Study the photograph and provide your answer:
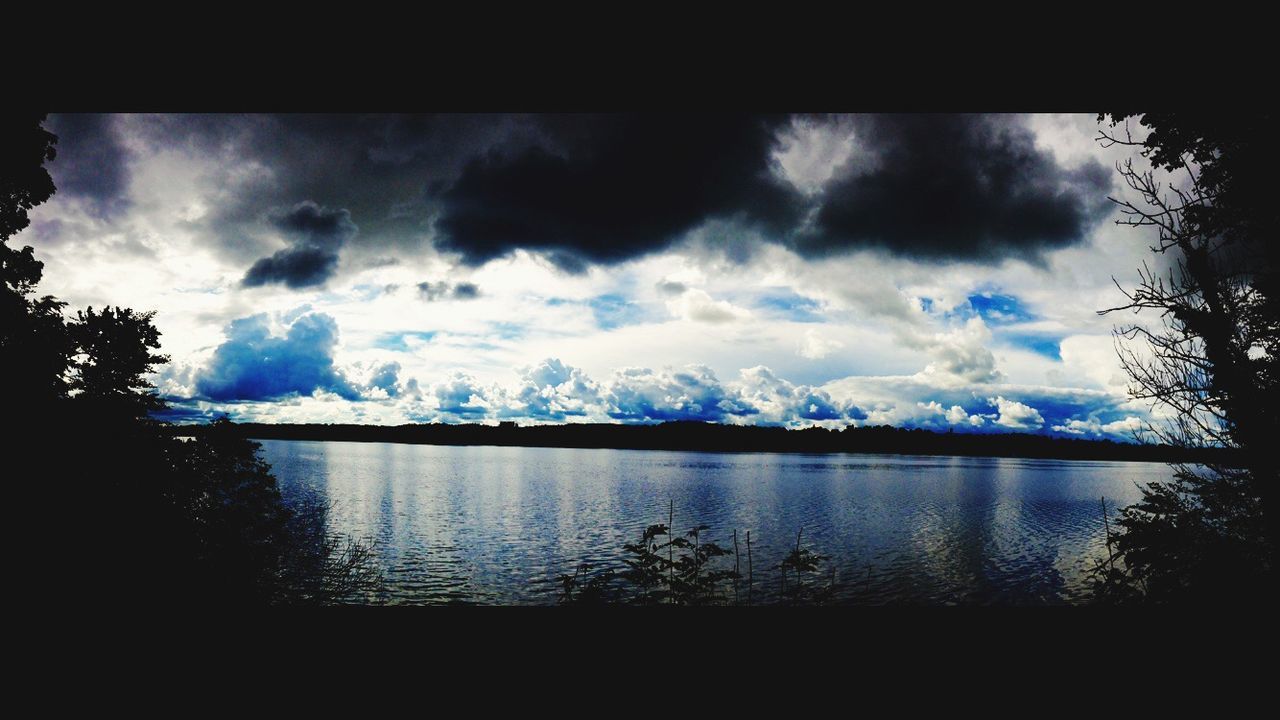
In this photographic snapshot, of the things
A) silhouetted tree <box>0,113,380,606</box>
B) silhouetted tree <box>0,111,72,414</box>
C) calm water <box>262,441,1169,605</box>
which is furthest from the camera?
calm water <box>262,441,1169,605</box>

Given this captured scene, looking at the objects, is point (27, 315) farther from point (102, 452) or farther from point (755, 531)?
point (755, 531)

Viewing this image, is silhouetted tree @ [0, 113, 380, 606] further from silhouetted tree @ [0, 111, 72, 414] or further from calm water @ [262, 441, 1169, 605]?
calm water @ [262, 441, 1169, 605]

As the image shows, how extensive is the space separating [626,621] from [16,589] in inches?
62.2

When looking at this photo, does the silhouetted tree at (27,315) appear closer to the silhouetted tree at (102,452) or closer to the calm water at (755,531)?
the silhouetted tree at (102,452)

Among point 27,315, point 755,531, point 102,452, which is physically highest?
point 27,315

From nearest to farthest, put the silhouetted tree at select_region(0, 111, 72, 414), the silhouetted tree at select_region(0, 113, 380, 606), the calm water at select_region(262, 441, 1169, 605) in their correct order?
the silhouetted tree at select_region(0, 113, 380, 606) < the silhouetted tree at select_region(0, 111, 72, 414) < the calm water at select_region(262, 441, 1169, 605)

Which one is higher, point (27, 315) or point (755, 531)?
point (27, 315)

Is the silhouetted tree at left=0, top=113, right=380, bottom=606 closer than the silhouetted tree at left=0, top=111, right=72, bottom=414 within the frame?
Yes

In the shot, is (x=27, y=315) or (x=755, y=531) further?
(x=755, y=531)

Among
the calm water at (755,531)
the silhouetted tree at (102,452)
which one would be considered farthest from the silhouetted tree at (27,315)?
the calm water at (755,531)

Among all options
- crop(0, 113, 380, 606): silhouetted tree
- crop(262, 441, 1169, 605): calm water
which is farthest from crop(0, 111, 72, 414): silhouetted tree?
crop(262, 441, 1169, 605): calm water

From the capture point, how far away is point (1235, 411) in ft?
16.9

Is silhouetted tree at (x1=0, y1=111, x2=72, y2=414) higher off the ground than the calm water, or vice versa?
silhouetted tree at (x1=0, y1=111, x2=72, y2=414)

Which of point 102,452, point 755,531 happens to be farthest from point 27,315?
point 755,531
